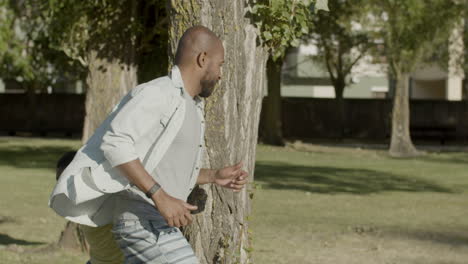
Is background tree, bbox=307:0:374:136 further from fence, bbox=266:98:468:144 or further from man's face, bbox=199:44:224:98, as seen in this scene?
man's face, bbox=199:44:224:98

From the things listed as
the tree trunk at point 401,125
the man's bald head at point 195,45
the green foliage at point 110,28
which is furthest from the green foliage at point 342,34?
the man's bald head at point 195,45

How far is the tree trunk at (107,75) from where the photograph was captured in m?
10.5

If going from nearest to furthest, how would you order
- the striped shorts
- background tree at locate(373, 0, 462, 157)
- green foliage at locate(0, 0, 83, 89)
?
1. the striped shorts
2. green foliage at locate(0, 0, 83, 89)
3. background tree at locate(373, 0, 462, 157)

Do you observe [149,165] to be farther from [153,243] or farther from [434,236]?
[434,236]

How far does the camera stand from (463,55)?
36.7m

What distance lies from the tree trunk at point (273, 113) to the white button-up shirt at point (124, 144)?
95.6ft

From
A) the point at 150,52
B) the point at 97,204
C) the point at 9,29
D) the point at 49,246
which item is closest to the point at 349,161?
the point at 9,29

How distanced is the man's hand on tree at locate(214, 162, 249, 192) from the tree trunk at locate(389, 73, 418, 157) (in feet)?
80.0

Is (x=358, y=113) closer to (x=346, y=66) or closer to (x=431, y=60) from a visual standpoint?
(x=346, y=66)

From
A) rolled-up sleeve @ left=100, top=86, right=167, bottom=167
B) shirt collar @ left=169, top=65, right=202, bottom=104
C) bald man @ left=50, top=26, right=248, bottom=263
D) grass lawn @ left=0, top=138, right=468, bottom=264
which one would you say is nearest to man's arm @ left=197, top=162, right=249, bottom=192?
bald man @ left=50, top=26, right=248, bottom=263

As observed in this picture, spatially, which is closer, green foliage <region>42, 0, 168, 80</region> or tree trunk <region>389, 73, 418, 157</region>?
green foliage <region>42, 0, 168, 80</region>

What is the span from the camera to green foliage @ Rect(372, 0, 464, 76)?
2636cm

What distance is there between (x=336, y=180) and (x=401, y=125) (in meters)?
9.63

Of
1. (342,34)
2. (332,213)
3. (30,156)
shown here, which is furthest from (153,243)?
(342,34)
